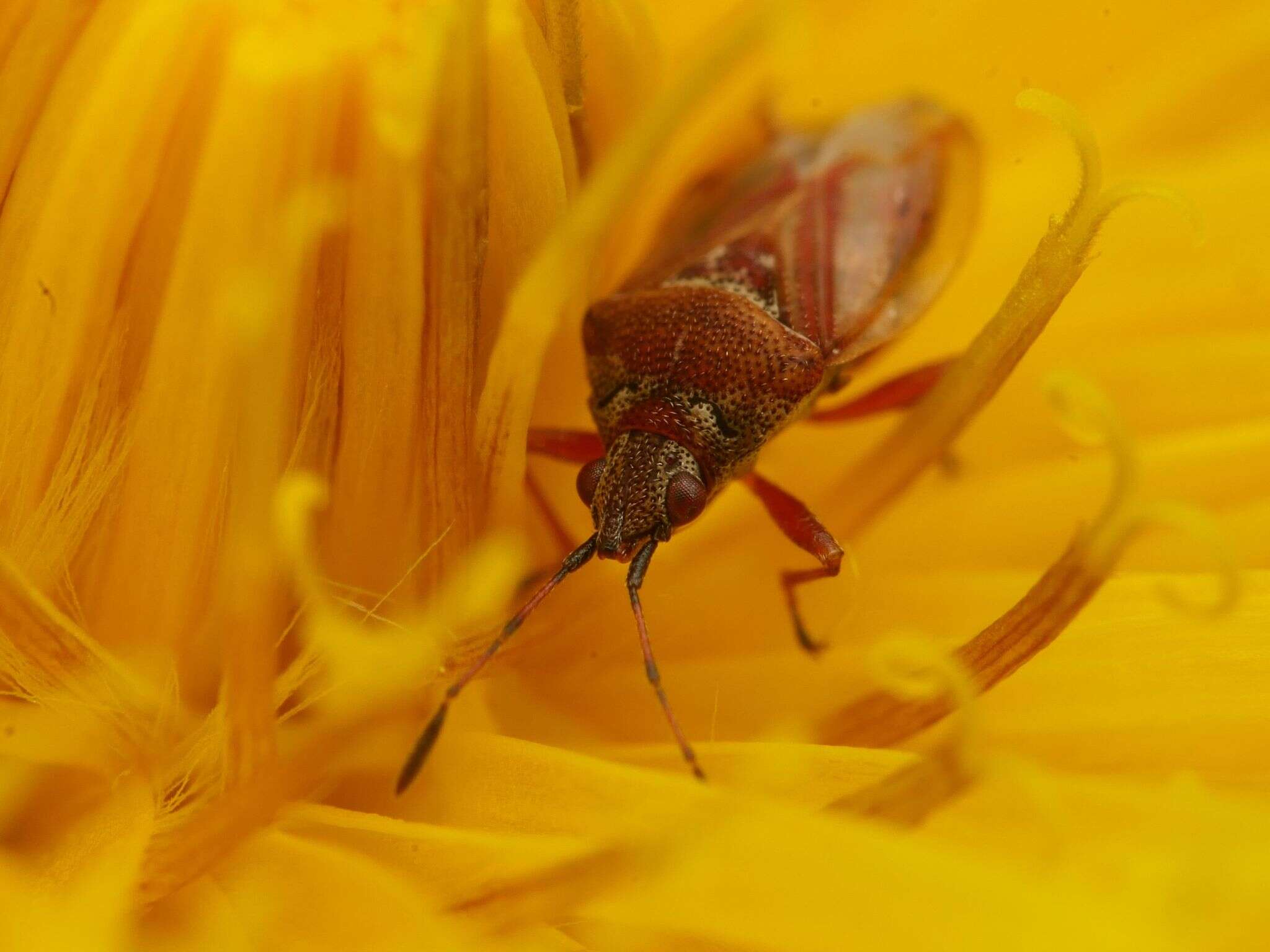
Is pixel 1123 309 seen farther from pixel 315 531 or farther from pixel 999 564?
pixel 315 531

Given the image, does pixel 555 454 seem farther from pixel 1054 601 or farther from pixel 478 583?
pixel 1054 601

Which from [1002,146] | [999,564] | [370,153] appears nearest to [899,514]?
[999,564]

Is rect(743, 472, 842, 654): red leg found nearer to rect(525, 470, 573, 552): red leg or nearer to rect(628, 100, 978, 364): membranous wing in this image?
rect(525, 470, 573, 552): red leg

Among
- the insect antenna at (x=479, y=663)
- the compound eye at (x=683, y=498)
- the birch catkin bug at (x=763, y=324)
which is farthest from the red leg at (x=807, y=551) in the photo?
A: the insect antenna at (x=479, y=663)

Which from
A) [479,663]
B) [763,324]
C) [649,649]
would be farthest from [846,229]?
[479,663]

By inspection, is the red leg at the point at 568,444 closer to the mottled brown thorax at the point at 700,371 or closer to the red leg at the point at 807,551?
the mottled brown thorax at the point at 700,371

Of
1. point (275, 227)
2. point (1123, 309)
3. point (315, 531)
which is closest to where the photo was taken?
point (275, 227)
